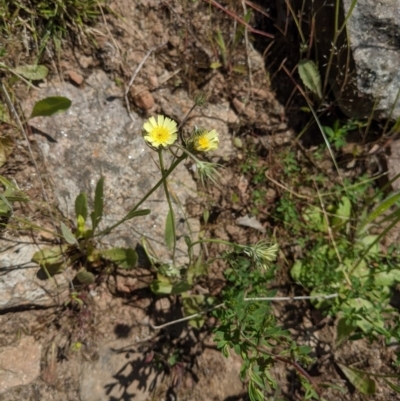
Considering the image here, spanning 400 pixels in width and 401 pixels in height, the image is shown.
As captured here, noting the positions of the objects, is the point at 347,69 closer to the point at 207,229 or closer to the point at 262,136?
the point at 262,136

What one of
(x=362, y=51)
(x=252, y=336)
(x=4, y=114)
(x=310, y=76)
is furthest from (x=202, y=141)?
(x=362, y=51)

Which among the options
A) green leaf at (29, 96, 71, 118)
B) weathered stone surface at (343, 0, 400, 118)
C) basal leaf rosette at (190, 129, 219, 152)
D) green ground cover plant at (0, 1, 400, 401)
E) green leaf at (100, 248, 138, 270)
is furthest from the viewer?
weathered stone surface at (343, 0, 400, 118)

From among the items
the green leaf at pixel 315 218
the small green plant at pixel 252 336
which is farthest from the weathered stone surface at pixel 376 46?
the small green plant at pixel 252 336

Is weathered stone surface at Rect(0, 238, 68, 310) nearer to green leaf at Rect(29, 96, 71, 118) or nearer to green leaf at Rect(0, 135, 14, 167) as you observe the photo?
green leaf at Rect(0, 135, 14, 167)

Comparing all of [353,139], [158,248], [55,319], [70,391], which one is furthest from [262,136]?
[70,391]

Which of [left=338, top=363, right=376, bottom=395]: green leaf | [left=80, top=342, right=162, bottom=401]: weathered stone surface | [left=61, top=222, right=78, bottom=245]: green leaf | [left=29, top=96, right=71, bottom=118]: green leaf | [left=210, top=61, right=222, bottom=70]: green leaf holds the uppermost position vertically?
[left=210, top=61, right=222, bottom=70]: green leaf

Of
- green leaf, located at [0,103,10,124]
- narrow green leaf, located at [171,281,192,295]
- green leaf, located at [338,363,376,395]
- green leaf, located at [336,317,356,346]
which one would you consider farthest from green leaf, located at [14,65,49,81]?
green leaf, located at [338,363,376,395]
